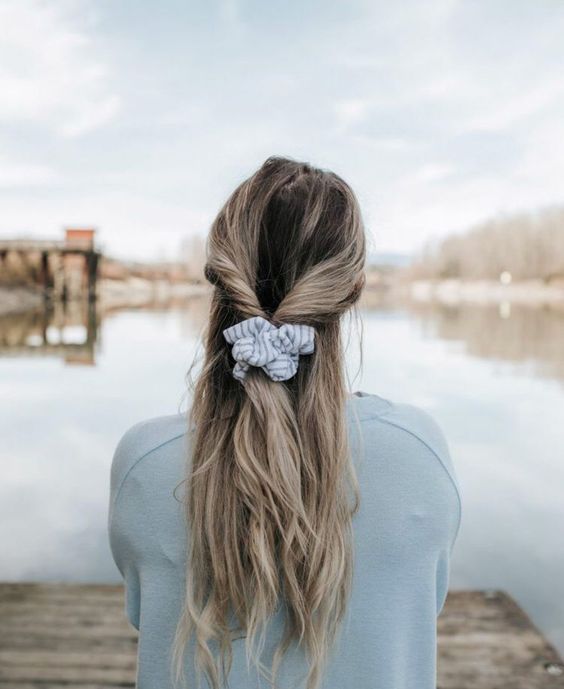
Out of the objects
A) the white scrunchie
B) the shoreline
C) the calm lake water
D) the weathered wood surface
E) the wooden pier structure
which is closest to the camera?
the white scrunchie

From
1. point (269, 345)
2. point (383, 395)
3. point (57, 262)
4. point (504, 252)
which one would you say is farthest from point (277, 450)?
point (504, 252)

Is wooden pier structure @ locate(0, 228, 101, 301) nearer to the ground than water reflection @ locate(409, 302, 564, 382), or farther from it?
farther from it

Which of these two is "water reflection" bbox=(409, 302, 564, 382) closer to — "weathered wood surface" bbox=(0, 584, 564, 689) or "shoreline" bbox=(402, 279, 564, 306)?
"weathered wood surface" bbox=(0, 584, 564, 689)

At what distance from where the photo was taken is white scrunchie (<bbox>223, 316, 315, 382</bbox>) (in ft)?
2.80

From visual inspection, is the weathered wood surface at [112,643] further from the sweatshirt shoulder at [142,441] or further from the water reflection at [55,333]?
the water reflection at [55,333]

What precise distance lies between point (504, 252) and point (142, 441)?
67.8 m

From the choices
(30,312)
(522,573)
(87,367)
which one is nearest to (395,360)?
(87,367)

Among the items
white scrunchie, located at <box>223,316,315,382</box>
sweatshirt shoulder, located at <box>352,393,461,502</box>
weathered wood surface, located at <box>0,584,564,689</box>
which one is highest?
white scrunchie, located at <box>223,316,315,382</box>

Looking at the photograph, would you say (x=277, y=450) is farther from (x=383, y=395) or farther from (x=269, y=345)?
(x=383, y=395)

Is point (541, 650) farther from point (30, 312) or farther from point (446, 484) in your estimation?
point (30, 312)

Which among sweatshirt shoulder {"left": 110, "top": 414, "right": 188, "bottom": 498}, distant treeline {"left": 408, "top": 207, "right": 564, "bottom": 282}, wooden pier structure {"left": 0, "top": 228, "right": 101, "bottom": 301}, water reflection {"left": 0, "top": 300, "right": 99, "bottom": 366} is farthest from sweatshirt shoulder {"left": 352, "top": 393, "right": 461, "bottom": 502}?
distant treeline {"left": 408, "top": 207, "right": 564, "bottom": 282}

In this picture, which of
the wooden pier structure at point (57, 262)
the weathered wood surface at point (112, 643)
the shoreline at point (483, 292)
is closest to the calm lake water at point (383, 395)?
the weathered wood surface at point (112, 643)

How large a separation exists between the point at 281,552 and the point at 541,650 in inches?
81.2

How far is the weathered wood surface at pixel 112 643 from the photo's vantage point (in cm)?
239
